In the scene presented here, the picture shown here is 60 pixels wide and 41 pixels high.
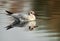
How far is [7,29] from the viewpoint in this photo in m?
1.56

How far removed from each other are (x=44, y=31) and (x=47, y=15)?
0.15 meters

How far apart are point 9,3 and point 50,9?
1.21 feet

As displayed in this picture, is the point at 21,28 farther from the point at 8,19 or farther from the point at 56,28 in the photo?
the point at 56,28

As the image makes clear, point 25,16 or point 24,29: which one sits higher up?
point 25,16

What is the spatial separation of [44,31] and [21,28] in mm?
211

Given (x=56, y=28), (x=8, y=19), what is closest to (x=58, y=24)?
(x=56, y=28)

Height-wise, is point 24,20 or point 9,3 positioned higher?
point 9,3

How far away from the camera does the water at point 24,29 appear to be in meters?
1.55

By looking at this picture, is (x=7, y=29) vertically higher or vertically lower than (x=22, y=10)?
lower

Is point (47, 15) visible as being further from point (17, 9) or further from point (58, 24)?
point (17, 9)

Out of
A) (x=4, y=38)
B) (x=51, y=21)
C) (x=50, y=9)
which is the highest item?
(x=50, y=9)

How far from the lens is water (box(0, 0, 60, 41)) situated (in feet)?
5.09

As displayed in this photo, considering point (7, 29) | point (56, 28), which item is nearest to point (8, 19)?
point (7, 29)

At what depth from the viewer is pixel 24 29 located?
158 cm
